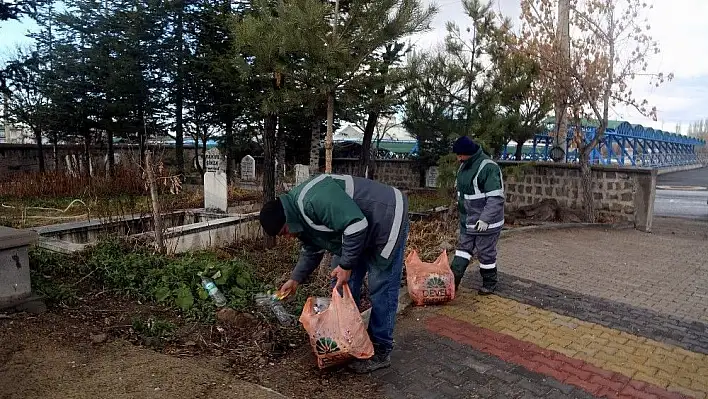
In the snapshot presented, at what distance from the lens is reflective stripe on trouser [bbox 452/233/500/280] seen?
211 inches

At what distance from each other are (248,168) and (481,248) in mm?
12292

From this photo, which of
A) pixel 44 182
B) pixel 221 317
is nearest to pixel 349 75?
pixel 221 317

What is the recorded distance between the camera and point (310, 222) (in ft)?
10.6

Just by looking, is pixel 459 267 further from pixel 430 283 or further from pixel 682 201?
pixel 682 201

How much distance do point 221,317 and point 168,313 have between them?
56cm

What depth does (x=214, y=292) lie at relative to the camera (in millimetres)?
4660

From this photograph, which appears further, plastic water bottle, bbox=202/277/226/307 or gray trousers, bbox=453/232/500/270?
gray trousers, bbox=453/232/500/270

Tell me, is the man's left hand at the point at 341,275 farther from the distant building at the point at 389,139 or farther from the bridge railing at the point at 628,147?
the distant building at the point at 389,139

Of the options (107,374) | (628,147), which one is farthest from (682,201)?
(107,374)

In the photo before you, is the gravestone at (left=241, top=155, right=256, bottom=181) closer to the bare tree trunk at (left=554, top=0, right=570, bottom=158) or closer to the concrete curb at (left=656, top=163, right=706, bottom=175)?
the bare tree trunk at (left=554, top=0, right=570, bottom=158)

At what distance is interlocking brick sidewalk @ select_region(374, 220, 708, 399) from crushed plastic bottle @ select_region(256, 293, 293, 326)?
939 mm

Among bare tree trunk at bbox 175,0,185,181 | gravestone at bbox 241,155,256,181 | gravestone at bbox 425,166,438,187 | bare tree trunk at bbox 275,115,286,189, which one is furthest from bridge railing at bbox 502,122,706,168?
Result: bare tree trunk at bbox 175,0,185,181

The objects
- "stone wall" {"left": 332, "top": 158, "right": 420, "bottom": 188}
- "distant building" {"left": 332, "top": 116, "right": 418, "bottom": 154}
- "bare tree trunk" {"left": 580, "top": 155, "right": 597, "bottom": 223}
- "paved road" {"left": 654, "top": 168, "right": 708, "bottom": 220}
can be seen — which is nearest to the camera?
"bare tree trunk" {"left": 580, "top": 155, "right": 597, "bottom": 223}

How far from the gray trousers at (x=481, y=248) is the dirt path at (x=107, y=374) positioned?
9.38 ft
